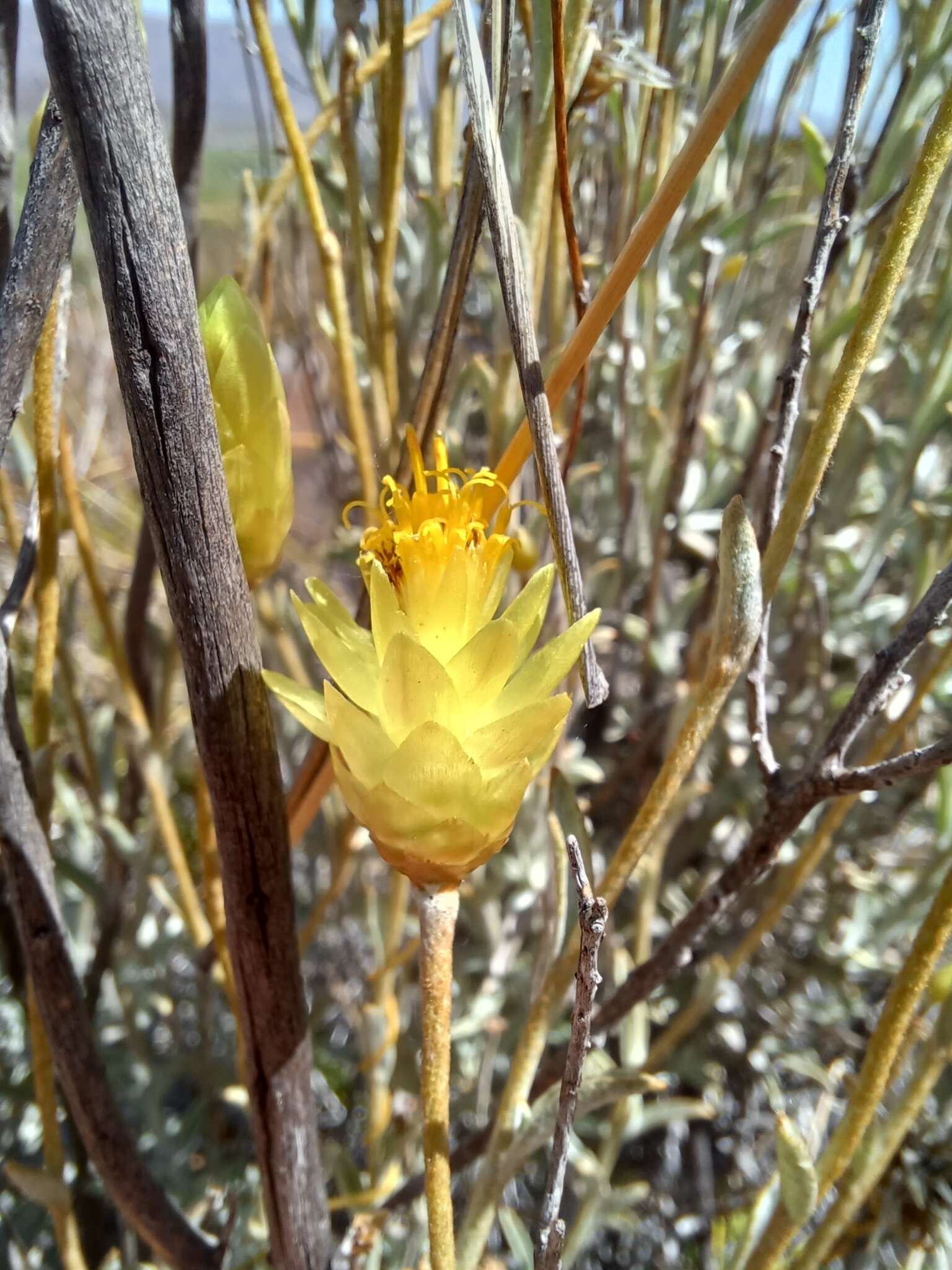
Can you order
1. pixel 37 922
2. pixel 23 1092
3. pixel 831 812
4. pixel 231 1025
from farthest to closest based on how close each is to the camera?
pixel 231 1025 < pixel 23 1092 < pixel 831 812 < pixel 37 922

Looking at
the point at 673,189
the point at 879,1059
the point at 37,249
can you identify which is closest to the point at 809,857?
the point at 879,1059

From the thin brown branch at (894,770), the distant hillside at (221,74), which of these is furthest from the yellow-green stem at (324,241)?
the thin brown branch at (894,770)

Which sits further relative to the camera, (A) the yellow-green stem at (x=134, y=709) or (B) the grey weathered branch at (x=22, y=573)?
(A) the yellow-green stem at (x=134, y=709)

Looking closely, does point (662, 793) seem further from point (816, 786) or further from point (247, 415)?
point (247, 415)

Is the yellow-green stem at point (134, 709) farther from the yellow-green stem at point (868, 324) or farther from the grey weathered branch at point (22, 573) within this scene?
the yellow-green stem at point (868, 324)

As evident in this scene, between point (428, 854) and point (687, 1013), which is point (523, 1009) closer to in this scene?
point (687, 1013)

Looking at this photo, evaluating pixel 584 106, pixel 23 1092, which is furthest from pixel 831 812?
pixel 23 1092

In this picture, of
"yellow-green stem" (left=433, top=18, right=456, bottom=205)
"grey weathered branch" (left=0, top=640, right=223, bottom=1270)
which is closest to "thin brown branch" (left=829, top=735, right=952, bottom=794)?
"grey weathered branch" (left=0, top=640, right=223, bottom=1270)
